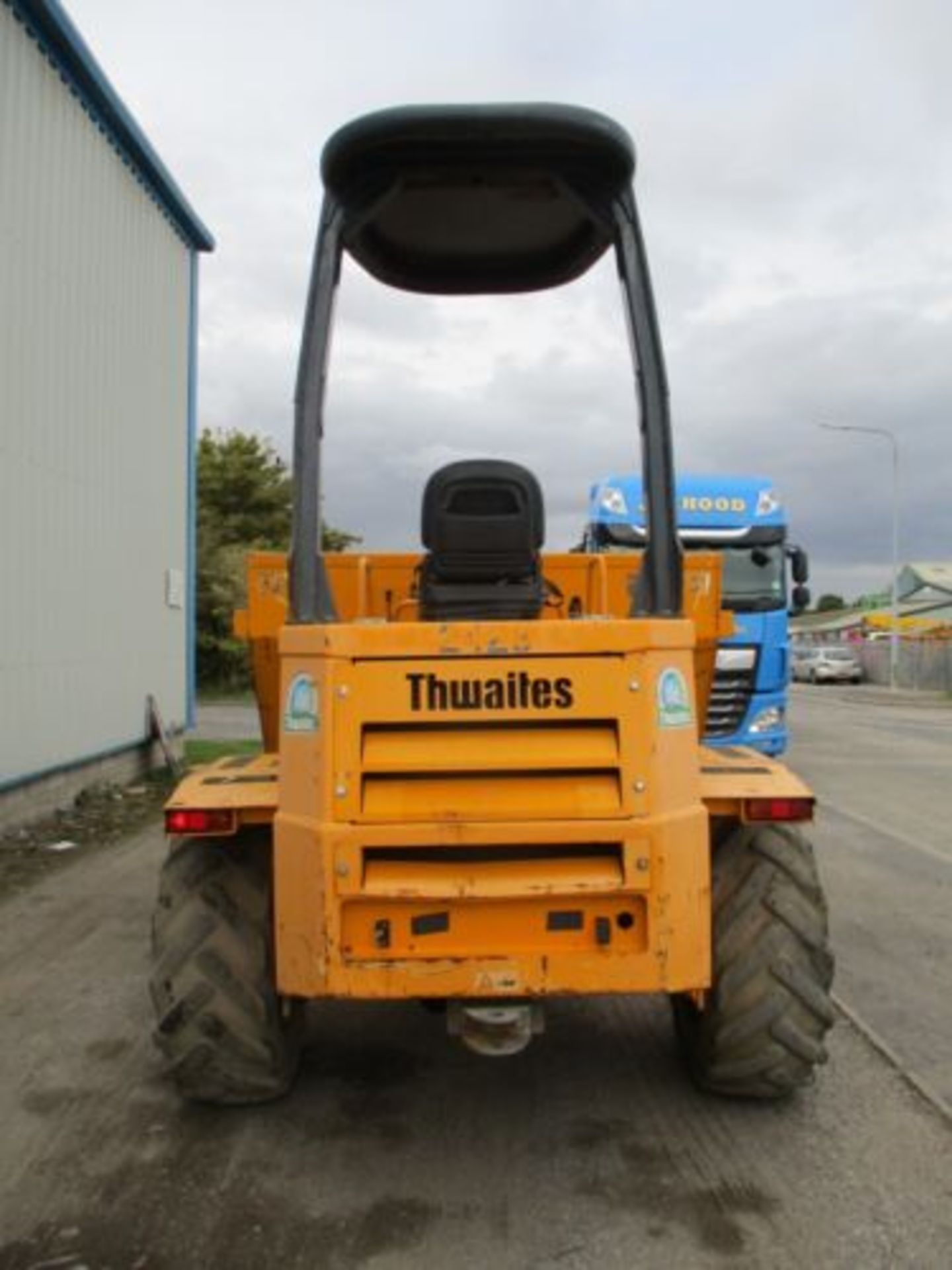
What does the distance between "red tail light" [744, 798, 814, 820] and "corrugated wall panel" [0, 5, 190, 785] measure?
24.0 ft

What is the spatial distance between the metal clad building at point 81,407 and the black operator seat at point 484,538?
634 centimetres

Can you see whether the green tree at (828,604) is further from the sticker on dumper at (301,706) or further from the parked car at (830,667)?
the sticker on dumper at (301,706)

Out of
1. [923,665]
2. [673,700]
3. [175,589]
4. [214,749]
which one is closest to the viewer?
[673,700]

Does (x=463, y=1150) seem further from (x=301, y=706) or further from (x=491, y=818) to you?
(x=301, y=706)

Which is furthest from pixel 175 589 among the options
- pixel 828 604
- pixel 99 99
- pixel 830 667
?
pixel 828 604

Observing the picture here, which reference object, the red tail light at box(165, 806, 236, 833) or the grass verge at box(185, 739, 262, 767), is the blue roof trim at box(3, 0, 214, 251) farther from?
the red tail light at box(165, 806, 236, 833)

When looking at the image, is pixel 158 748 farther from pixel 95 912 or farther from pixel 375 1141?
pixel 375 1141

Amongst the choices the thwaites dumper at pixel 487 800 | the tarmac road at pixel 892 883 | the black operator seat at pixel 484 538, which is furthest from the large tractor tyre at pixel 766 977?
the black operator seat at pixel 484 538

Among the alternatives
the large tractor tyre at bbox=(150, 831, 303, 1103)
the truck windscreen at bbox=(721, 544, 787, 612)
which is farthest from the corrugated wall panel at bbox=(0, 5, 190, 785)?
the truck windscreen at bbox=(721, 544, 787, 612)

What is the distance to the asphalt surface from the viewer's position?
134 inches

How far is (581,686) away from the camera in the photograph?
3.77 metres

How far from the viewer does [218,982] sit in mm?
4160

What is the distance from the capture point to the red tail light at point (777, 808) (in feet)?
13.5

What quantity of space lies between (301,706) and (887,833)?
8086mm
